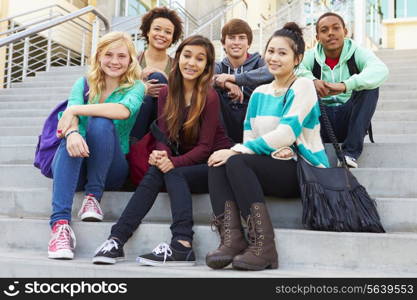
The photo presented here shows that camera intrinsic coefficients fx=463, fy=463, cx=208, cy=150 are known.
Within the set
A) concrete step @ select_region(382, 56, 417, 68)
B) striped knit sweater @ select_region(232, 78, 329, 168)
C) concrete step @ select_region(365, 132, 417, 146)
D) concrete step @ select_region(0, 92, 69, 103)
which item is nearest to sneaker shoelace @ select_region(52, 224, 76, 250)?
striped knit sweater @ select_region(232, 78, 329, 168)

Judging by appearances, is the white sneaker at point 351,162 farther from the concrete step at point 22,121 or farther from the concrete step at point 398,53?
the concrete step at point 398,53

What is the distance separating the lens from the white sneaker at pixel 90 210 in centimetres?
215

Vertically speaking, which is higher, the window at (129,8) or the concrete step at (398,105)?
the window at (129,8)

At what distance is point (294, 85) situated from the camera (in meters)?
2.06

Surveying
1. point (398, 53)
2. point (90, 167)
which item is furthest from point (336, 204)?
point (398, 53)

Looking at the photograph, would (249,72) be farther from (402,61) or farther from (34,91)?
(402,61)

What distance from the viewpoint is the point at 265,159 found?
1976mm

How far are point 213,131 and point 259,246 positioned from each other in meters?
0.68

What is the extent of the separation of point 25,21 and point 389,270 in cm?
810

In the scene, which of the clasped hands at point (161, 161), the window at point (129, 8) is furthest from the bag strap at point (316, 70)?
the window at point (129, 8)

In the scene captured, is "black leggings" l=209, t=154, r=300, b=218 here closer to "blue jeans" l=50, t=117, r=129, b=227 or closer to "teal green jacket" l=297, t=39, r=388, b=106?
"blue jeans" l=50, t=117, r=129, b=227

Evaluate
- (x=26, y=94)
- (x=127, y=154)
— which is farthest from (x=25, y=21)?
(x=127, y=154)

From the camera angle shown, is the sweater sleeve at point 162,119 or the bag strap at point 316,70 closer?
the sweater sleeve at point 162,119

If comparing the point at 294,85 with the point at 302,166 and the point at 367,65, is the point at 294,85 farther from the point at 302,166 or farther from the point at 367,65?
the point at 367,65
